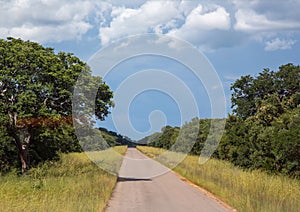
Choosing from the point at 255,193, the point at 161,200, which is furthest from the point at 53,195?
the point at 255,193

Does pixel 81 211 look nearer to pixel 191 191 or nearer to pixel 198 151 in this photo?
pixel 191 191

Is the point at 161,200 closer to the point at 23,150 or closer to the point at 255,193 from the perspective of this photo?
the point at 255,193

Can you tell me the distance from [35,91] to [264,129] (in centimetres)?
1588

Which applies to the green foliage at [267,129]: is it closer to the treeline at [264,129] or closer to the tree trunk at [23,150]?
the treeline at [264,129]

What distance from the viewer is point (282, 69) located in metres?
60.1

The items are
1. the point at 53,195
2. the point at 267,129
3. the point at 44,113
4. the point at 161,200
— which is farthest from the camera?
the point at 267,129

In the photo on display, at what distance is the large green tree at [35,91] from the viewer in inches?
877

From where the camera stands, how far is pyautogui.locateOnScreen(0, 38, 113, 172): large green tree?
22.3 meters

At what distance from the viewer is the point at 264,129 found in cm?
3123

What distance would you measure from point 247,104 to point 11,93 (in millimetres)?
43401

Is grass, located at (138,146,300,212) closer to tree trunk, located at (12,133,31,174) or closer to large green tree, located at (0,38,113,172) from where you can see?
large green tree, located at (0,38,113,172)

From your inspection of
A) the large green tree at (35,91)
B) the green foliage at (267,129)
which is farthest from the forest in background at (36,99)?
the green foliage at (267,129)

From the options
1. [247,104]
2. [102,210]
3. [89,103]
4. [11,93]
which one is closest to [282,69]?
[247,104]

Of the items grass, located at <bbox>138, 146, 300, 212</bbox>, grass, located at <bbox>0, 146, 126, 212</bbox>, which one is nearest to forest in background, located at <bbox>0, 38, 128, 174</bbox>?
grass, located at <bbox>0, 146, 126, 212</bbox>
